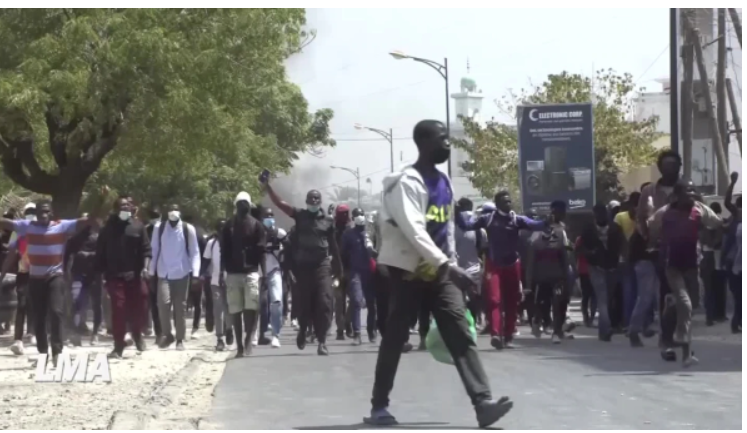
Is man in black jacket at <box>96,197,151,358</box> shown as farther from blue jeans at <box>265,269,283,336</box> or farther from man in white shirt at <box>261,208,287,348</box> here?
blue jeans at <box>265,269,283,336</box>

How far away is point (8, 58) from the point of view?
21.8 m

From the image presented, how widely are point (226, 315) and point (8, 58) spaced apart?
24.5 feet

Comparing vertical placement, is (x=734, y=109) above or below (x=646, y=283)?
above

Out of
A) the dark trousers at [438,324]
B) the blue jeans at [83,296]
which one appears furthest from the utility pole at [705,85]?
the dark trousers at [438,324]

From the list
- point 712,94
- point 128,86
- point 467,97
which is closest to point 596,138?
point 712,94

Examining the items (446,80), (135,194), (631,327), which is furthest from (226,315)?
(446,80)

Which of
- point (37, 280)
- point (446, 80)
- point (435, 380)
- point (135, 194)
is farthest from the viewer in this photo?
point (446, 80)

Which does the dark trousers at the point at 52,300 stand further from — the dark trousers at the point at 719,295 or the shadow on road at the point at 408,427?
the dark trousers at the point at 719,295

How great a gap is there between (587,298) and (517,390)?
9093mm

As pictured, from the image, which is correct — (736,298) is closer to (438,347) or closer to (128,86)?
(128,86)

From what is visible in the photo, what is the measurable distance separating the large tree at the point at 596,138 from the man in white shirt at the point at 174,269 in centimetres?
2713

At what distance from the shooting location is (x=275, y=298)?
16.3 m

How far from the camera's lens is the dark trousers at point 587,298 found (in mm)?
18438

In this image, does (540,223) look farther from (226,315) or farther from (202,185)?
(202,185)
